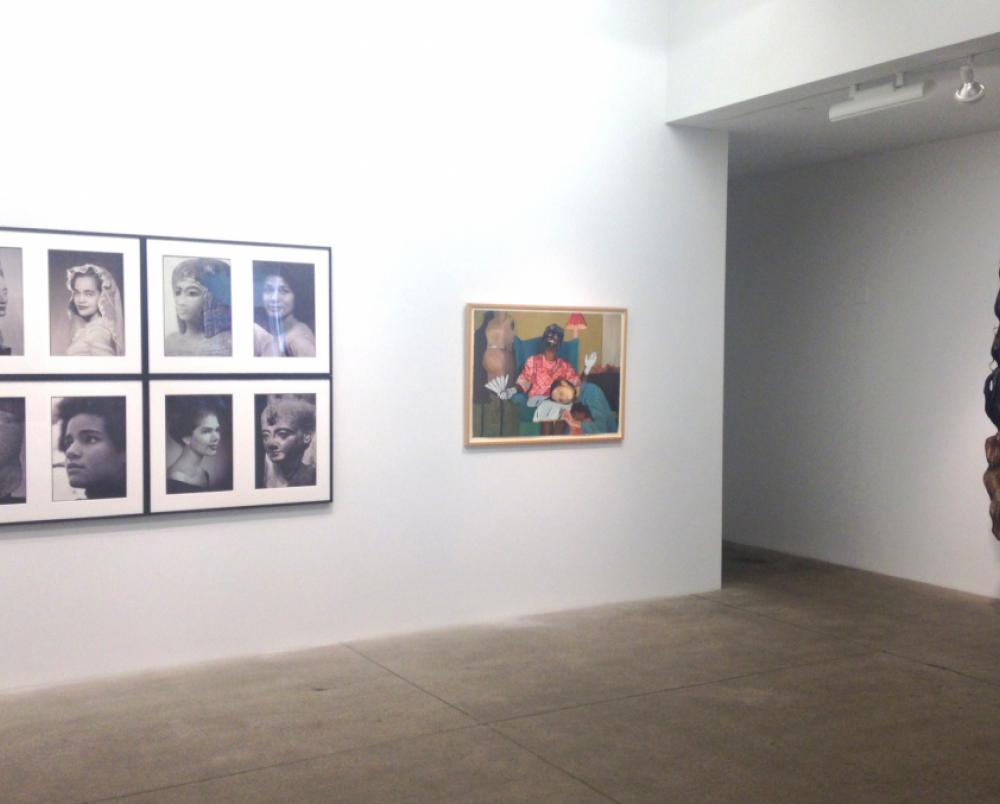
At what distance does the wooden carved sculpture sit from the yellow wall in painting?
2838 mm

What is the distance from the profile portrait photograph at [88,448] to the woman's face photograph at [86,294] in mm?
461

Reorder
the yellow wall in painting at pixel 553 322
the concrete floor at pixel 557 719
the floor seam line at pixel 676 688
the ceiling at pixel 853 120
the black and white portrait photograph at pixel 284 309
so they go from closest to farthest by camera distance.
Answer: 1. the concrete floor at pixel 557 719
2. the floor seam line at pixel 676 688
3. the black and white portrait photograph at pixel 284 309
4. the ceiling at pixel 853 120
5. the yellow wall in painting at pixel 553 322

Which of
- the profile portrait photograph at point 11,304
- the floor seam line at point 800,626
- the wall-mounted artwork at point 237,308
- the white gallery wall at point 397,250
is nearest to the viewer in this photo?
the profile portrait photograph at point 11,304

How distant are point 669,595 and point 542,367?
2.00 m

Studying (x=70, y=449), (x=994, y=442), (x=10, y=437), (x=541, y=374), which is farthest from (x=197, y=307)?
(x=994, y=442)

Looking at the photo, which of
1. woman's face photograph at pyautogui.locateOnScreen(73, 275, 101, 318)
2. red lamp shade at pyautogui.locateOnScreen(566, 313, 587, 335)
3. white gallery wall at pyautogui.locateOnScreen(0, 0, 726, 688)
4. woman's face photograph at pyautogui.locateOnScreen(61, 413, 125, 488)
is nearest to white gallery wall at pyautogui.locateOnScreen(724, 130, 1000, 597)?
white gallery wall at pyautogui.locateOnScreen(0, 0, 726, 688)

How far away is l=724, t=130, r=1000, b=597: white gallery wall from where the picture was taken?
8477mm

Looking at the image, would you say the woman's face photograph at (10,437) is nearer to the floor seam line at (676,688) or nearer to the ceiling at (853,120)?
the floor seam line at (676,688)

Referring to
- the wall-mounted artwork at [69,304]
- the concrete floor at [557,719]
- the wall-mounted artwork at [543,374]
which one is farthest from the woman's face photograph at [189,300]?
the concrete floor at [557,719]

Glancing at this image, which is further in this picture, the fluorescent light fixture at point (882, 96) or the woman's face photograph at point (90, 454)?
the fluorescent light fixture at point (882, 96)

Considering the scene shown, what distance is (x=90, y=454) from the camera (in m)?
5.99

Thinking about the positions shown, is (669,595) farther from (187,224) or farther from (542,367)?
(187,224)

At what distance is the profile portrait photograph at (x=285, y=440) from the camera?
6496mm

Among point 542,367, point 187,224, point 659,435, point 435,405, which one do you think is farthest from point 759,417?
point 187,224
